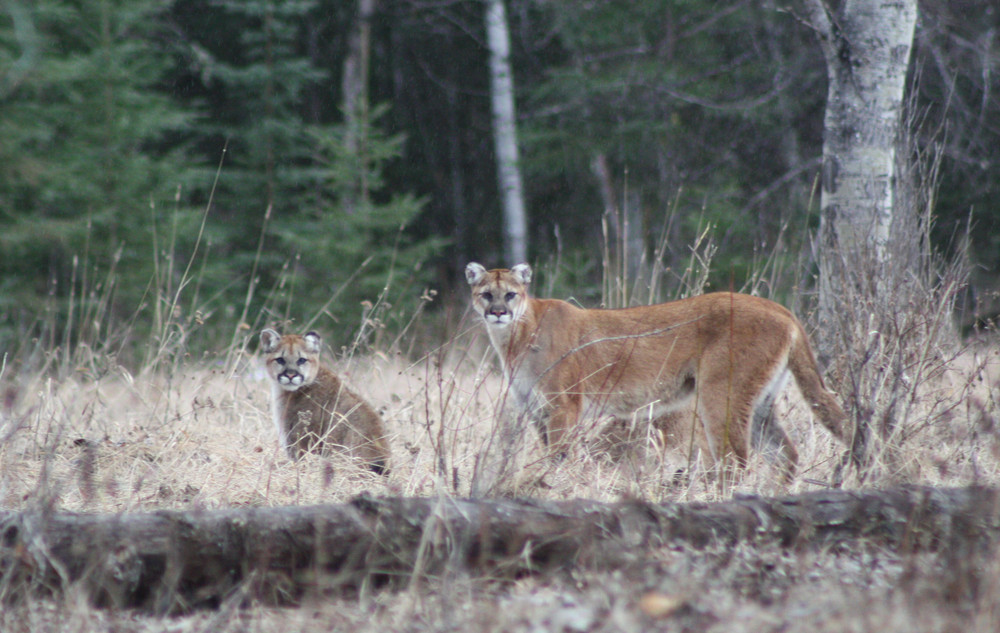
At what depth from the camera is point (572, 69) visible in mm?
16172

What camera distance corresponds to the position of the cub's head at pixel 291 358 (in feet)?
21.9

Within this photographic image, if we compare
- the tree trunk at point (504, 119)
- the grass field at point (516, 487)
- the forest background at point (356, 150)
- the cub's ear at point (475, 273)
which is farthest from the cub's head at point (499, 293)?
the tree trunk at point (504, 119)

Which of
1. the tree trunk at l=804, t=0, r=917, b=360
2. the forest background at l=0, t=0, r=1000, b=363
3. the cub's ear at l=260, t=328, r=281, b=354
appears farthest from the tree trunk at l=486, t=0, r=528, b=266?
the tree trunk at l=804, t=0, r=917, b=360

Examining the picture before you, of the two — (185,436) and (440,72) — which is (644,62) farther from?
(185,436)

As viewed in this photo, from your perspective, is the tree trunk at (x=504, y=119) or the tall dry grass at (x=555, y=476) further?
the tree trunk at (x=504, y=119)

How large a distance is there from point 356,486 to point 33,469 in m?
1.73

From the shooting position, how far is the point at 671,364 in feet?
20.2

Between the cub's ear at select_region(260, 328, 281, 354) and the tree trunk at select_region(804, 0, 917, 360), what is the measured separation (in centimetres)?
374

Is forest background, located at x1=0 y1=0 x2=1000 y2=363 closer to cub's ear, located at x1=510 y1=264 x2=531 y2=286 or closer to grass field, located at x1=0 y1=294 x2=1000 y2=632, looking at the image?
cub's ear, located at x1=510 y1=264 x2=531 y2=286

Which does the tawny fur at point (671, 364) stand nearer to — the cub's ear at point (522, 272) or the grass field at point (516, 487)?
the cub's ear at point (522, 272)

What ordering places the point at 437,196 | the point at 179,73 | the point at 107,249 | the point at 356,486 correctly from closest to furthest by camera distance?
the point at 356,486 < the point at 107,249 < the point at 179,73 < the point at 437,196

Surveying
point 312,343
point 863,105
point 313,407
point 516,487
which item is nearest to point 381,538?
point 516,487

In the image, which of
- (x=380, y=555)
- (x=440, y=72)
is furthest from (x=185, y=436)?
(x=440, y=72)

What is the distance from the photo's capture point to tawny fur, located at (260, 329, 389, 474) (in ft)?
19.1
